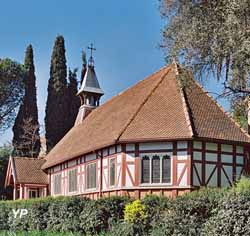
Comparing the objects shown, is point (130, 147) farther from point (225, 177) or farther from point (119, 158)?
point (225, 177)

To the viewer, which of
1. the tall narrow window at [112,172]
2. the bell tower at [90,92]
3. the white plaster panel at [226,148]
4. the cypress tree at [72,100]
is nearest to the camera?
the white plaster panel at [226,148]

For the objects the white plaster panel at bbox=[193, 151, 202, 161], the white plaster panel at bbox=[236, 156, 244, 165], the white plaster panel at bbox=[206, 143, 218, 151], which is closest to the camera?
the white plaster panel at bbox=[193, 151, 202, 161]

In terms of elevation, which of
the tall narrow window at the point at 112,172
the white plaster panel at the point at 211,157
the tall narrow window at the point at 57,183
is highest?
the white plaster panel at the point at 211,157

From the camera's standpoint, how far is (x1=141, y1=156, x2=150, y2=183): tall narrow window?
23.9 m

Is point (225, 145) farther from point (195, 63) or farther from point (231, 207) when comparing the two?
point (231, 207)

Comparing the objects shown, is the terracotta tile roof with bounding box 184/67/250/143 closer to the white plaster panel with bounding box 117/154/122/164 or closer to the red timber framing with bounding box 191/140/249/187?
the red timber framing with bounding box 191/140/249/187

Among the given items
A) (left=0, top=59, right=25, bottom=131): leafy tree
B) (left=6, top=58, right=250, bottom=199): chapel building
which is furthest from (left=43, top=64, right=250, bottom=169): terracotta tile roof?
(left=0, top=59, right=25, bottom=131): leafy tree

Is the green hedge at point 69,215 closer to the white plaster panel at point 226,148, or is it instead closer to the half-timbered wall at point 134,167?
the half-timbered wall at point 134,167

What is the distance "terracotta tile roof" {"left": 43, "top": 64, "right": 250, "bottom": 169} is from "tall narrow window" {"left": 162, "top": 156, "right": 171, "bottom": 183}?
1.05 meters

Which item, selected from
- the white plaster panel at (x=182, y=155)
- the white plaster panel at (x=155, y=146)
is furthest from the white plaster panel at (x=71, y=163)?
the white plaster panel at (x=182, y=155)

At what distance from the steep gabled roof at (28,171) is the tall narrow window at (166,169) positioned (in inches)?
544

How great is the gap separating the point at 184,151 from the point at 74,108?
91.9 ft

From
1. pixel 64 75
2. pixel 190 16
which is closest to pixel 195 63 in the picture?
pixel 190 16

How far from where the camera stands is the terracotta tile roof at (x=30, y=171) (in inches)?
1399
